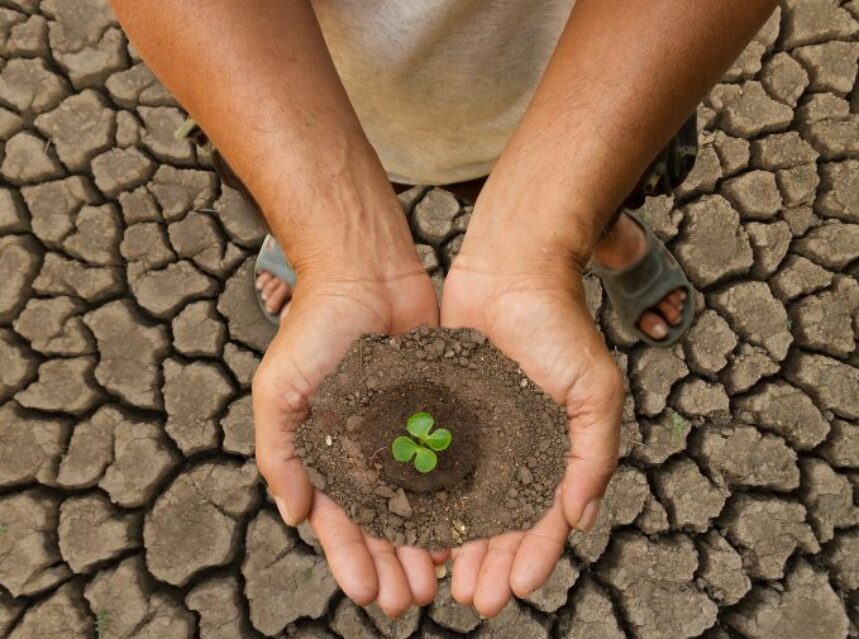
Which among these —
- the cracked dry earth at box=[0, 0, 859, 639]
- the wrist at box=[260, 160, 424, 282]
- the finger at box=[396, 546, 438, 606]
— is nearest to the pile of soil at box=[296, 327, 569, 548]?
the finger at box=[396, 546, 438, 606]

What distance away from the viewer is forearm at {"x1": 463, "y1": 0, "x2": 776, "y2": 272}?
122cm

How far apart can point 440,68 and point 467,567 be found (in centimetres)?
92

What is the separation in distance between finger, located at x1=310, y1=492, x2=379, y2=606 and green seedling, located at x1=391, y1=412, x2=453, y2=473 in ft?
0.48

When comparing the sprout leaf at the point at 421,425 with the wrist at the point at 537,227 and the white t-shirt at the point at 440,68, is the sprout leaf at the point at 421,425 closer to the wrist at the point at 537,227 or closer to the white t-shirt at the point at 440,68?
the wrist at the point at 537,227

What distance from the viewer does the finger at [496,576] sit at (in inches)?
52.2

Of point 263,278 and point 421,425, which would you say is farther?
point 263,278

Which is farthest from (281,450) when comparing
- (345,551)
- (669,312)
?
(669,312)

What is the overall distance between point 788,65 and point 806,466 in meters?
1.37

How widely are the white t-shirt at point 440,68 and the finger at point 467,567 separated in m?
0.87

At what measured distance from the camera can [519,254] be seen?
134cm

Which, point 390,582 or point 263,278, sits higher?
point 390,582

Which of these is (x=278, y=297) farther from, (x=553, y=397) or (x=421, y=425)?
(x=553, y=397)

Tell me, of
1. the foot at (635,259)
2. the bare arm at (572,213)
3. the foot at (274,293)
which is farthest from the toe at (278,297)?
the bare arm at (572,213)

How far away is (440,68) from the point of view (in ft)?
4.96
